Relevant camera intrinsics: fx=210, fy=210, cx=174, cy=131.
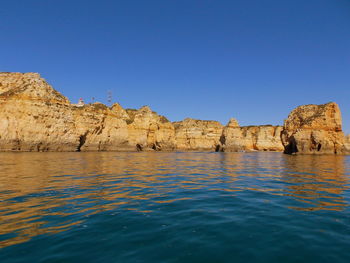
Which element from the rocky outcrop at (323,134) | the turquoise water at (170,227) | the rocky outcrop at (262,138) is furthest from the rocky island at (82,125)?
the rocky outcrop at (262,138)

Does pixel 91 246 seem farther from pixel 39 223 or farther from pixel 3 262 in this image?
pixel 39 223

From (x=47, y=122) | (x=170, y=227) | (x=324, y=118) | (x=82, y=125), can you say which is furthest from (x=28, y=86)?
(x=324, y=118)

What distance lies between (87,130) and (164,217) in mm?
57336

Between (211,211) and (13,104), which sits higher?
(13,104)

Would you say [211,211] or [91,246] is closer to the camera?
[91,246]

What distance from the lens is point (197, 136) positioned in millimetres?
112125

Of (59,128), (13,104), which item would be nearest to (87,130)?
(59,128)

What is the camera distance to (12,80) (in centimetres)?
5144

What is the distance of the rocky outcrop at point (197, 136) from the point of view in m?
112

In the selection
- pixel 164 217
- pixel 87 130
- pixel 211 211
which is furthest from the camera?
pixel 87 130

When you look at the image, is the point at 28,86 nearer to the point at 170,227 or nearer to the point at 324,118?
the point at 170,227

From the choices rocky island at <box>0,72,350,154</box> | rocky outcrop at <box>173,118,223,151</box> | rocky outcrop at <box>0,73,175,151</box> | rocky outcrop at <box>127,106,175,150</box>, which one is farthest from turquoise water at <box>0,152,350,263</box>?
rocky outcrop at <box>173,118,223,151</box>

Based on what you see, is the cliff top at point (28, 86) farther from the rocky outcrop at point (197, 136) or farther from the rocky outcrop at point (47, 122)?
the rocky outcrop at point (197, 136)

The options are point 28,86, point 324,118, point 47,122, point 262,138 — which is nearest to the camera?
point 47,122
